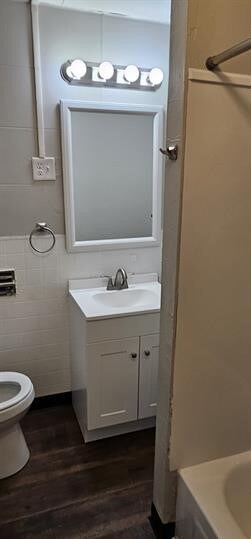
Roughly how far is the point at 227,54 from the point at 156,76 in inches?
43.8

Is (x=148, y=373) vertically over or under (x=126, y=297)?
under

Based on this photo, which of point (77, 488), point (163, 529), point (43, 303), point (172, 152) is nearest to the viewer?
point (172, 152)

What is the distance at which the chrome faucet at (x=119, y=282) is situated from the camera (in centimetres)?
222

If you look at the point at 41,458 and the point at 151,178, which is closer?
the point at 41,458

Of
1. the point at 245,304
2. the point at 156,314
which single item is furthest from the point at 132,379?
the point at 245,304

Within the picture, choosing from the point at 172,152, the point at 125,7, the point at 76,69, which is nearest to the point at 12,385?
the point at 172,152

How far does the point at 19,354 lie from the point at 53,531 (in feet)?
3.14

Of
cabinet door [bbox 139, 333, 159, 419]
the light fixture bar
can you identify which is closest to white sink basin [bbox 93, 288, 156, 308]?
cabinet door [bbox 139, 333, 159, 419]

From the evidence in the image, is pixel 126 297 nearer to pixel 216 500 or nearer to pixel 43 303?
pixel 43 303

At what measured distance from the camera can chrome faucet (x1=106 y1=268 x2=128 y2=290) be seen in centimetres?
222

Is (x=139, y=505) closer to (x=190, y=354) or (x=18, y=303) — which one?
(x=190, y=354)

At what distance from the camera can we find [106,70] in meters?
1.92

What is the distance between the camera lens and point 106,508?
1648mm

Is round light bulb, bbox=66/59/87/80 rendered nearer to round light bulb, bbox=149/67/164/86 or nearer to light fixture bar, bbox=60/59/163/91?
light fixture bar, bbox=60/59/163/91
